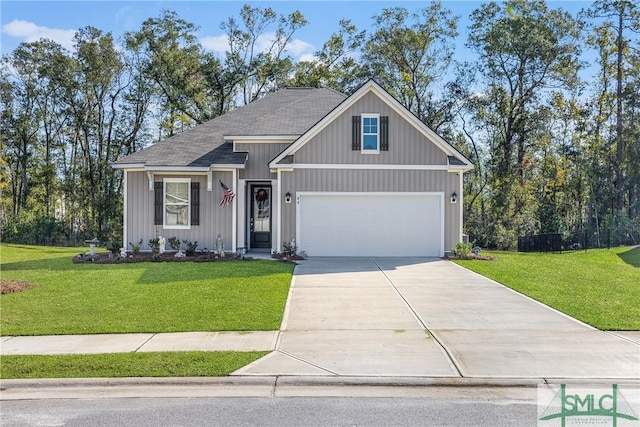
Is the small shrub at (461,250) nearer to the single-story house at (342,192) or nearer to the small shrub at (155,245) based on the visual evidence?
the single-story house at (342,192)

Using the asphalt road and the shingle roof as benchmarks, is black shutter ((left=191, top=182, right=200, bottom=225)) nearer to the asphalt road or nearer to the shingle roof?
the shingle roof

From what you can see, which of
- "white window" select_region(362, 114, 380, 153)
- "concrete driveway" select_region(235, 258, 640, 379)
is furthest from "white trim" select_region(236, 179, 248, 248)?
"concrete driveway" select_region(235, 258, 640, 379)

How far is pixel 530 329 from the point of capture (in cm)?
738

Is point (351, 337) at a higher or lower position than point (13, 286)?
lower

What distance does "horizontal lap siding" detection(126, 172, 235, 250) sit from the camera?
1586 centimetres

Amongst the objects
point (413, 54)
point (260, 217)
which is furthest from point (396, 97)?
point (260, 217)

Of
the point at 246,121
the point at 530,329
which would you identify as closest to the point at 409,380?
the point at 530,329

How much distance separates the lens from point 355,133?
1584cm

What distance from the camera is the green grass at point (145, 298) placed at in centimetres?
750

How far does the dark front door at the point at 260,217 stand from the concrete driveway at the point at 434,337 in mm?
6648

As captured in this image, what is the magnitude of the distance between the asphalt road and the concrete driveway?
26.5 inches

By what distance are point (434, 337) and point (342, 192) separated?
928 cm

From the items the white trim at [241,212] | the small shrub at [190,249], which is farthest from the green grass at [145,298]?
the white trim at [241,212]

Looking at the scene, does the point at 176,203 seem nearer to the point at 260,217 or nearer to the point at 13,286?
the point at 260,217
